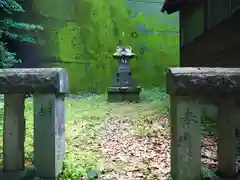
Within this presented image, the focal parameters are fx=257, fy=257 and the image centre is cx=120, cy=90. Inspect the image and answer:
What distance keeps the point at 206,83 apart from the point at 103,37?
11736 millimetres

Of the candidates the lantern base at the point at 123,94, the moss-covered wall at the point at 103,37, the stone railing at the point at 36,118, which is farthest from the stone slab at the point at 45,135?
the moss-covered wall at the point at 103,37

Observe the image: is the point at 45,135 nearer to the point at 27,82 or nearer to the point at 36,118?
the point at 36,118

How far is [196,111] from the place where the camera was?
221 centimetres

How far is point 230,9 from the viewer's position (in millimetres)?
5105

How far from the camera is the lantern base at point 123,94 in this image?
10242 millimetres

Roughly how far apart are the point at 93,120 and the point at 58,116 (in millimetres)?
3602

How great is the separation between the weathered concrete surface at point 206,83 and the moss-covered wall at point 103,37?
1116 centimetres

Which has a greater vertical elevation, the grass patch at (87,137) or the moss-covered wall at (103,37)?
the moss-covered wall at (103,37)

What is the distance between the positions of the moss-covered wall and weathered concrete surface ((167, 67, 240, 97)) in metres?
11.2

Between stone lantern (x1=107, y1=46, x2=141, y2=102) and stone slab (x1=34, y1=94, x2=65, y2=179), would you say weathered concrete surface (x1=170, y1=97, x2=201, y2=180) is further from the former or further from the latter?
stone lantern (x1=107, y1=46, x2=141, y2=102)

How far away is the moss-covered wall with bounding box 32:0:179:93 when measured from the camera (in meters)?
13.0

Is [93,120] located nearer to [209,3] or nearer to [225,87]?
[209,3]

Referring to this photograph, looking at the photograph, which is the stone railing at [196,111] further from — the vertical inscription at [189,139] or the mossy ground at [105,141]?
the mossy ground at [105,141]

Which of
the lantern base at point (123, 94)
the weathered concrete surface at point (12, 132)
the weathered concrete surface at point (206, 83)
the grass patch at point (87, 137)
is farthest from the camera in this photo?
the lantern base at point (123, 94)
